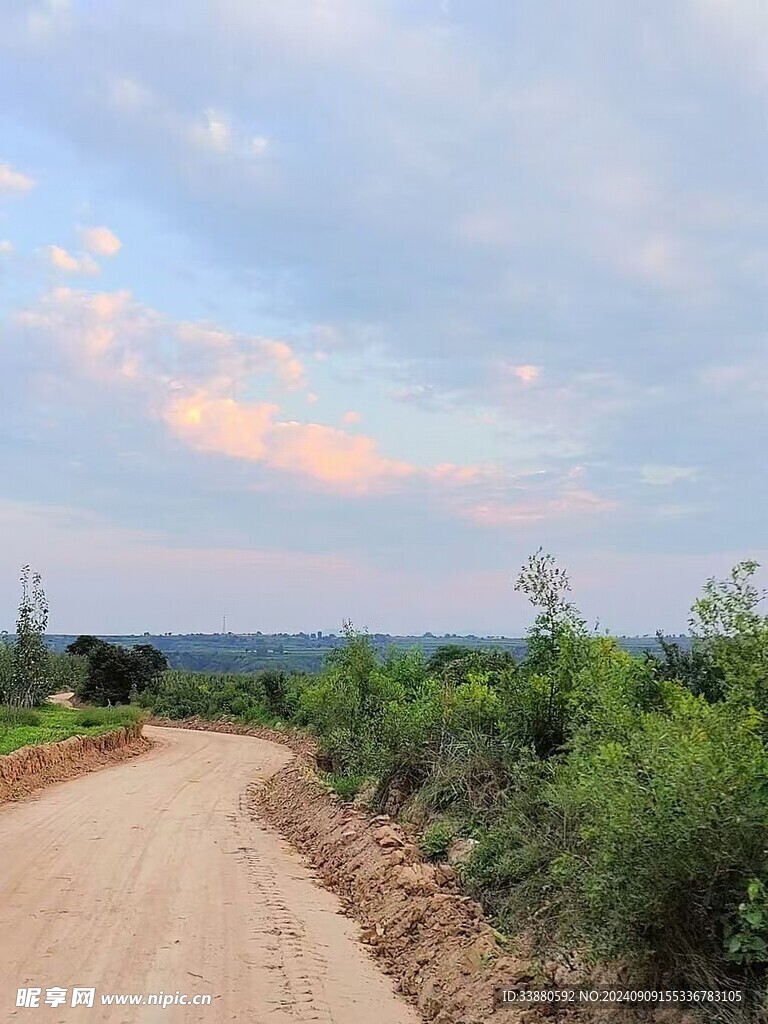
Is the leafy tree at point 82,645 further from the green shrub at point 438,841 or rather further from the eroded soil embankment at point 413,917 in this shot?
the green shrub at point 438,841

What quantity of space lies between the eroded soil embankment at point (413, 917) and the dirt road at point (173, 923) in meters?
0.24

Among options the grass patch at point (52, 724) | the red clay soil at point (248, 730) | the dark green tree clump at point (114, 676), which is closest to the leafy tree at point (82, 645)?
the dark green tree clump at point (114, 676)

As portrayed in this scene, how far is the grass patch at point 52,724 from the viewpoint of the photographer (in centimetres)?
2261

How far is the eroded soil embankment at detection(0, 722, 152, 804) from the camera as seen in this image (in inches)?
719

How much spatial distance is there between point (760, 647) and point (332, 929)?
209 inches

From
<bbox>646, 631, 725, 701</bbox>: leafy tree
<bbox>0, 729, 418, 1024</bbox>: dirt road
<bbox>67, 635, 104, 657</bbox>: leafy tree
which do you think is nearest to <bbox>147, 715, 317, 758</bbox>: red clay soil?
<bbox>0, 729, 418, 1024</bbox>: dirt road

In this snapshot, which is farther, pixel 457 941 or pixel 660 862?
pixel 457 941

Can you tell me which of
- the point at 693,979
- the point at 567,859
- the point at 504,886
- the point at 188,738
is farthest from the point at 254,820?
the point at 188,738

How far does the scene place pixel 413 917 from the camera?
8359 millimetres

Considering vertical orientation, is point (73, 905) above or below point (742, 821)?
below

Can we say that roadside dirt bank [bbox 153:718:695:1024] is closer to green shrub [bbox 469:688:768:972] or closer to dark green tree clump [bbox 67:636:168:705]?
green shrub [bbox 469:688:768:972]

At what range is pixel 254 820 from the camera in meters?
16.1

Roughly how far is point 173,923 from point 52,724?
22236 mm

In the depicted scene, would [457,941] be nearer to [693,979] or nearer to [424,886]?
[424,886]
